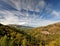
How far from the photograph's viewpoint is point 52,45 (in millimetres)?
99438

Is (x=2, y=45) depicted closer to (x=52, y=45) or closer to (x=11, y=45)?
(x=11, y=45)

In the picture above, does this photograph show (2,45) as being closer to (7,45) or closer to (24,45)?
(7,45)

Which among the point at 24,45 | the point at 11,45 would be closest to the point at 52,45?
the point at 24,45

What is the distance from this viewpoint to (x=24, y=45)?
10519cm

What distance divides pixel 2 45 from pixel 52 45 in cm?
3964

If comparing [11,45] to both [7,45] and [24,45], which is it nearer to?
[7,45]

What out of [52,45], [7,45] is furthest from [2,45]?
[52,45]

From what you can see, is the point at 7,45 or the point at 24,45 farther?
the point at 24,45

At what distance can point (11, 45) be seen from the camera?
82.6m

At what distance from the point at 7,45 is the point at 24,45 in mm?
24453

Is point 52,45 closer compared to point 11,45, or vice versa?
point 11,45

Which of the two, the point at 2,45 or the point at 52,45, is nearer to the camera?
the point at 2,45

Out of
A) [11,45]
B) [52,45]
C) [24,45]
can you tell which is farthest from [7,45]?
[52,45]

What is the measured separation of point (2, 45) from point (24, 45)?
28.0 m
